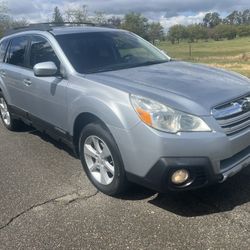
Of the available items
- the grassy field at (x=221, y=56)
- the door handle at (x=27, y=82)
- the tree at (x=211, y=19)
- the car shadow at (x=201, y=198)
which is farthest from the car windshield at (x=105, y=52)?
the tree at (x=211, y=19)

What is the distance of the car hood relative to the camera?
12.0 feet

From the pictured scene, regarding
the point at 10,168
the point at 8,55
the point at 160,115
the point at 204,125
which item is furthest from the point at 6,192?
the point at 8,55

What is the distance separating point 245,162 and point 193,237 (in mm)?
905

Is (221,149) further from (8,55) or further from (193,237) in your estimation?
(8,55)

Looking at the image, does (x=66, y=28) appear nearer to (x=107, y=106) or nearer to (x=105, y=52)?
(x=105, y=52)

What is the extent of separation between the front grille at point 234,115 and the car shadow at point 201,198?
721 mm

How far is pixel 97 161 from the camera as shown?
14.2ft

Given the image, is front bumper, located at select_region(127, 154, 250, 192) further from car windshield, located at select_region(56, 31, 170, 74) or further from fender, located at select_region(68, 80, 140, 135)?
car windshield, located at select_region(56, 31, 170, 74)

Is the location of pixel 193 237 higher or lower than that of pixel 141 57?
lower

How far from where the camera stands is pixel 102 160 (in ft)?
13.8

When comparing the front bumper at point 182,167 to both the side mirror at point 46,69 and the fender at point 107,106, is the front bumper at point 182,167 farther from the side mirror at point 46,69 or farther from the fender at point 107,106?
the side mirror at point 46,69

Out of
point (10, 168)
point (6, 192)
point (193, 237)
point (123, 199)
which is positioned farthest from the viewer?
point (10, 168)

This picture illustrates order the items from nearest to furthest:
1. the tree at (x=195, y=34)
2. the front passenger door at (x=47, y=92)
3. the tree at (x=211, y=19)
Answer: the front passenger door at (x=47, y=92) < the tree at (x=195, y=34) < the tree at (x=211, y=19)

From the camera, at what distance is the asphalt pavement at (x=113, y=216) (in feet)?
11.2
